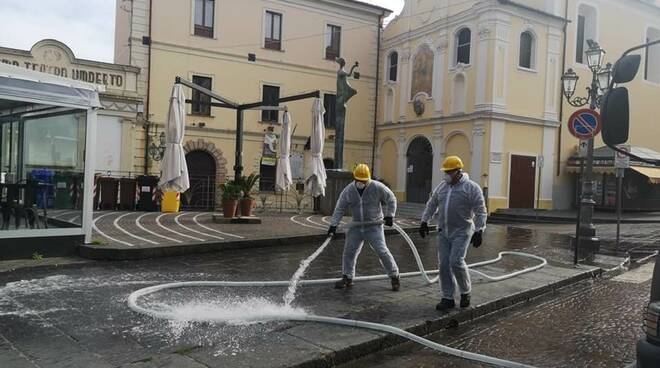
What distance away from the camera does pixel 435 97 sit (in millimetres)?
26406

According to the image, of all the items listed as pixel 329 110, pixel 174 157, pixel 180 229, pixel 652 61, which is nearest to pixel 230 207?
pixel 180 229

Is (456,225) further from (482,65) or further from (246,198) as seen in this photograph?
(482,65)

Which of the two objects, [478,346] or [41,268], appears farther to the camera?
[41,268]

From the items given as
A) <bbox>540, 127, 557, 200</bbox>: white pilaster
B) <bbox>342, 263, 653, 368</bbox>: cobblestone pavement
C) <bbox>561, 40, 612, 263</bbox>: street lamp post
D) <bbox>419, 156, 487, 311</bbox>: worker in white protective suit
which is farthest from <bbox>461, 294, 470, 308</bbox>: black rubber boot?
<bbox>540, 127, 557, 200</bbox>: white pilaster

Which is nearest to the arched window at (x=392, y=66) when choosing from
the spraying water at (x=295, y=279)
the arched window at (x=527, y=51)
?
the arched window at (x=527, y=51)

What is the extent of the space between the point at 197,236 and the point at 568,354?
761 centimetres

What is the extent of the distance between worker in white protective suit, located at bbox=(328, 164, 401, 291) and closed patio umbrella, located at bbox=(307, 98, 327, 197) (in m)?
6.19

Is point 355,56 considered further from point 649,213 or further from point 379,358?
point 379,358

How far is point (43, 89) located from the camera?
8102 millimetres

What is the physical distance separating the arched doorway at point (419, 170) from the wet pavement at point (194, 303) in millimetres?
17411

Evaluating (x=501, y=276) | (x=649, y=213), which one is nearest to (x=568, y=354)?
(x=501, y=276)

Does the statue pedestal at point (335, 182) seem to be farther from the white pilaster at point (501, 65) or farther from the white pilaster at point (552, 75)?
the white pilaster at point (552, 75)

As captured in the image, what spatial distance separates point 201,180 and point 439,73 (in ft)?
41.3

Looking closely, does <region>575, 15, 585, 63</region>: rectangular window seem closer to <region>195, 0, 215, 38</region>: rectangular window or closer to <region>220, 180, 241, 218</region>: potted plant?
<region>195, 0, 215, 38</region>: rectangular window
